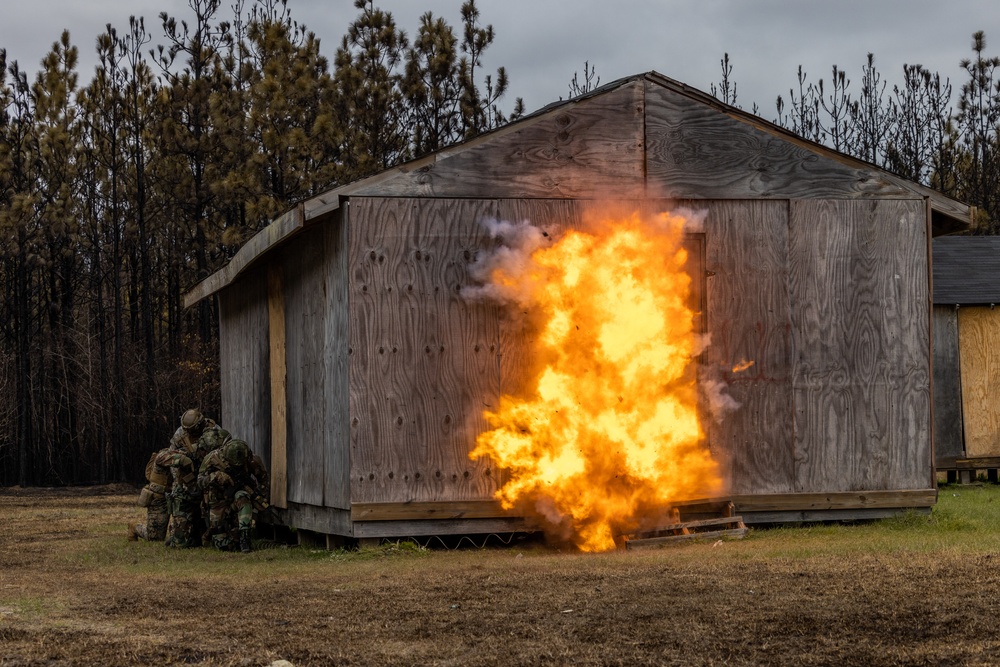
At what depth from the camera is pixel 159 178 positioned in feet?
121

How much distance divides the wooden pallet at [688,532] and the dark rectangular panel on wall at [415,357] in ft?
5.65

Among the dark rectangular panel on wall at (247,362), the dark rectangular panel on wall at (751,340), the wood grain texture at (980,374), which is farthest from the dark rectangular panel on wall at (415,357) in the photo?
the wood grain texture at (980,374)

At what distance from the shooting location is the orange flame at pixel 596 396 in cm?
1349

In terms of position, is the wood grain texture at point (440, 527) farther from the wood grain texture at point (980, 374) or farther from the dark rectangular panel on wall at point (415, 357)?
the wood grain texture at point (980, 374)

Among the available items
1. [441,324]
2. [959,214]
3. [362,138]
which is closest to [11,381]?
[362,138]

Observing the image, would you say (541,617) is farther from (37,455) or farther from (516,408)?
(37,455)

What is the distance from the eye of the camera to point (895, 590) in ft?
30.6

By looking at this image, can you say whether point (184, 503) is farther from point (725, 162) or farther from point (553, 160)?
point (725, 162)

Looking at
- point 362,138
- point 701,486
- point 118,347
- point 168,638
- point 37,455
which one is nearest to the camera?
point 168,638

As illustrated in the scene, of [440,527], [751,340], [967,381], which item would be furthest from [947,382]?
[440,527]

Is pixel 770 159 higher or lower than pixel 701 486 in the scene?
higher

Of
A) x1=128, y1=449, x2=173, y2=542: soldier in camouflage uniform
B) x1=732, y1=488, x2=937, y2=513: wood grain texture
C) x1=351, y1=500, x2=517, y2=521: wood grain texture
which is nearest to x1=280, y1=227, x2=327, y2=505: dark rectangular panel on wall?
x1=351, y1=500, x2=517, y2=521: wood grain texture

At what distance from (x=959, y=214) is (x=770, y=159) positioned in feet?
8.33

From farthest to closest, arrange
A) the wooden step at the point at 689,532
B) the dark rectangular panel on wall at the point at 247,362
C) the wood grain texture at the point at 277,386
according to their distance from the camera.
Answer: the dark rectangular panel on wall at the point at 247,362, the wood grain texture at the point at 277,386, the wooden step at the point at 689,532
